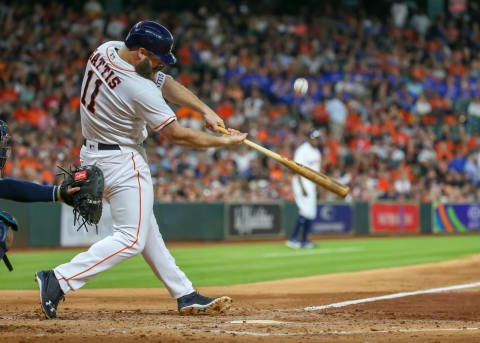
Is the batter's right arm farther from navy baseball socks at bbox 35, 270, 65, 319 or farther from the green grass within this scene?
the green grass

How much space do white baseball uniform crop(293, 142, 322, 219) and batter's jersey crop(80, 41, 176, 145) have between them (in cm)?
911

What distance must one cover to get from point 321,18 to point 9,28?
11.6 metres

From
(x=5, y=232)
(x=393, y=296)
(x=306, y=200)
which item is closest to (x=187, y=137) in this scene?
(x=5, y=232)

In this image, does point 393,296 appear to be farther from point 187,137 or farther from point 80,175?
point 80,175

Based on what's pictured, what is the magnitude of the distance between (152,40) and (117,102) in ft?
1.67

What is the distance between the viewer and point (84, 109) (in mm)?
5457

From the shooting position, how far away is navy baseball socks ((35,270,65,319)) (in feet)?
17.2

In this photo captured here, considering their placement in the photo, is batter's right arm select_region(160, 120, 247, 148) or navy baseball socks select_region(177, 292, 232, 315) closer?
batter's right arm select_region(160, 120, 247, 148)

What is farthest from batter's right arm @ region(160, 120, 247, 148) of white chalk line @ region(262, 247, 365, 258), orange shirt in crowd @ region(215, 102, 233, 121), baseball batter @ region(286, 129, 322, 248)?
orange shirt in crowd @ region(215, 102, 233, 121)

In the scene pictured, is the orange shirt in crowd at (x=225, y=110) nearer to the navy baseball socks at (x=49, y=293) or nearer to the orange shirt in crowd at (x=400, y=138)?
the orange shirt in crowd at (x=400, y=138)

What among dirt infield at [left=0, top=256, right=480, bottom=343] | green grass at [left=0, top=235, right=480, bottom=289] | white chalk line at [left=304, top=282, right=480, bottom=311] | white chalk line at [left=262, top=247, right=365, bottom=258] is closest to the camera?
dirt infield at [left=0, top=256, right=480, bottom=343]

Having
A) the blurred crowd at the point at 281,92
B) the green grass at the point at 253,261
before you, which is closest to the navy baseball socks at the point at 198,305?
the green grass at the point at 253,261

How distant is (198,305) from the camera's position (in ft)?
19.2

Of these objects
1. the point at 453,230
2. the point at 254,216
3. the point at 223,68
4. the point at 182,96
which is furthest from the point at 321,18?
the point at 182,96
